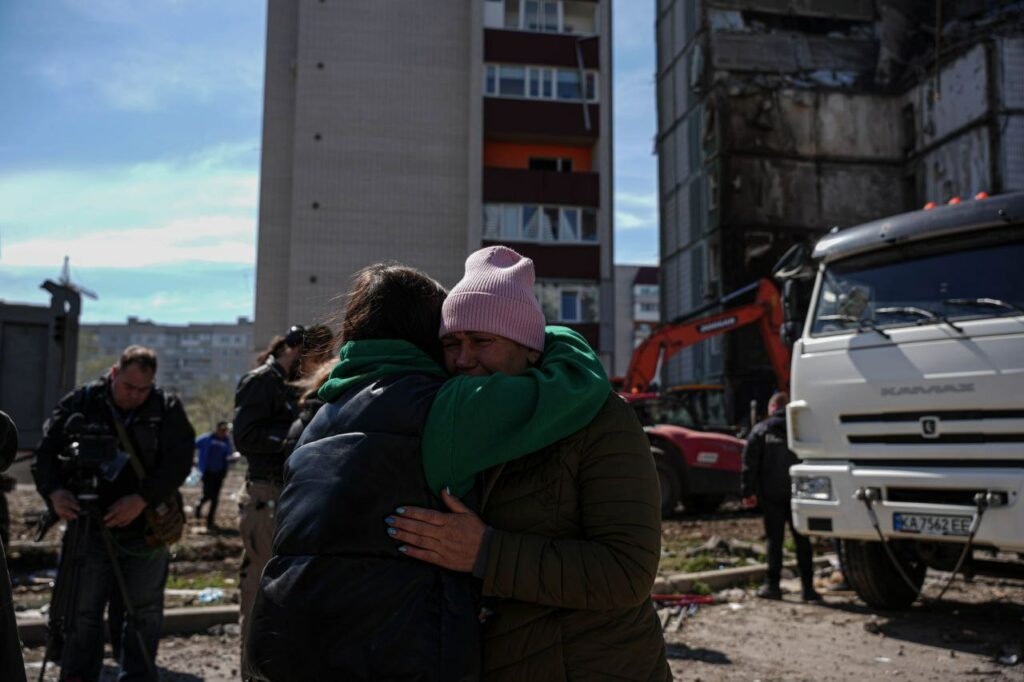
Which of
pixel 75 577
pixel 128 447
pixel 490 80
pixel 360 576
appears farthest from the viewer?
pixel 490 80

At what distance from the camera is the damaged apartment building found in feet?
97.5

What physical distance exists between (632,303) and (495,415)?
89.3 metres

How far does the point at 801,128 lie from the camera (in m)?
31.7

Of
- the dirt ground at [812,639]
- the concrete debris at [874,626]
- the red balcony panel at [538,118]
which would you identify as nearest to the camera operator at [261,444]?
the dirt ground at [812,639]

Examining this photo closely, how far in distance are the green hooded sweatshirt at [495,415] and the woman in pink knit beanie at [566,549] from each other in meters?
0.02

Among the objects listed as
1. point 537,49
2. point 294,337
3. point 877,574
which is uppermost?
point 537,49

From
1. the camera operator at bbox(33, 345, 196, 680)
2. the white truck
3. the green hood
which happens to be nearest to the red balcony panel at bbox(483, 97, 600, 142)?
the white truck

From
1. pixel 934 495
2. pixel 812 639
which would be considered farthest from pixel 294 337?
pixel 934 495

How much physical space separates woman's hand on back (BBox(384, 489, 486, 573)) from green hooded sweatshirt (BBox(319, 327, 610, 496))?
0.25 ft

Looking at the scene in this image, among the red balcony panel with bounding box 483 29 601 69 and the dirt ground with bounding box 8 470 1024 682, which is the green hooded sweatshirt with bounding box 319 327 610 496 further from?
the red balcony panel with bounding box 483 29 601 69

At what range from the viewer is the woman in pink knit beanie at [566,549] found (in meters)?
1.97

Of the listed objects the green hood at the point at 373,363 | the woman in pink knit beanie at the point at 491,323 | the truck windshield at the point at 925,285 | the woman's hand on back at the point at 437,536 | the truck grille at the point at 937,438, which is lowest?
the woman's hand on back at the point at 437,536

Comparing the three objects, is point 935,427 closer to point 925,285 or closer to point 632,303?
point 925,285

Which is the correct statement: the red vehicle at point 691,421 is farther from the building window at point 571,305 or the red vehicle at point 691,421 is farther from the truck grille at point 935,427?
the building window at point 571,305
